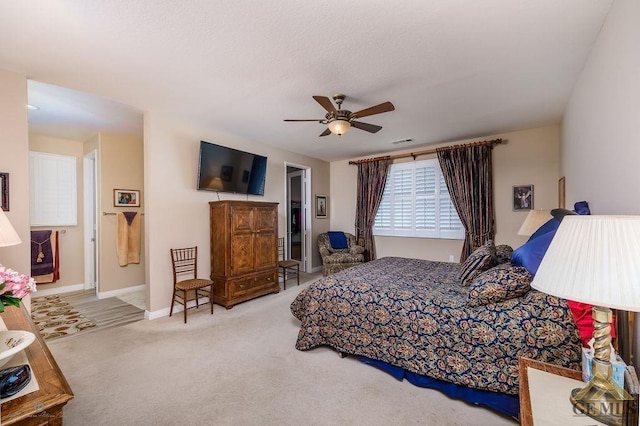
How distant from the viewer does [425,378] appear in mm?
2137

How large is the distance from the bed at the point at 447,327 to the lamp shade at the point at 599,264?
1153 mm

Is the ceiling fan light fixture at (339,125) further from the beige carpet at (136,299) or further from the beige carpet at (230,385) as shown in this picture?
the beige carpet at (136,299)

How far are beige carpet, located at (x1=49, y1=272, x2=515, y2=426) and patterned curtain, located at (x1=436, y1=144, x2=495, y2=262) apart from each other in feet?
10.8

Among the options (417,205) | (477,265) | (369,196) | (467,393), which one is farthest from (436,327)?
(369,196)

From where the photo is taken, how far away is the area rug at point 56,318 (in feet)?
10.2

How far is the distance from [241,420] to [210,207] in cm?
302

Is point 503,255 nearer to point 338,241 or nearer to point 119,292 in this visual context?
point 338,241

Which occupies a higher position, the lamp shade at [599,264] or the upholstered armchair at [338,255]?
the lamp shade at [599,264]

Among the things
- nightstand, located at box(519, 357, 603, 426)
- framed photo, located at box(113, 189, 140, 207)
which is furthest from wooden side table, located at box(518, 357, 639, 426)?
framed photo, located at box(113, 189, 140, 207)

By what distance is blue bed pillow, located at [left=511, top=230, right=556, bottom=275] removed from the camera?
1.93 m

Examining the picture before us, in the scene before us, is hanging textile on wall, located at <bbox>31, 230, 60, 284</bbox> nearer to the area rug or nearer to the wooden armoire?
the area rug

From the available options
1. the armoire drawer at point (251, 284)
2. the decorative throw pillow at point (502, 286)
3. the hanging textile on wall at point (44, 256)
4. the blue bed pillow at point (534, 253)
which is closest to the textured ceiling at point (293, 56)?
the blue bed pillow at point (534, 253)

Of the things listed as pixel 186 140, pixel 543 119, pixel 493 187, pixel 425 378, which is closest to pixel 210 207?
pixel 186 140

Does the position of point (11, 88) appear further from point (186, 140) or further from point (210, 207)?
point (210, 207)
